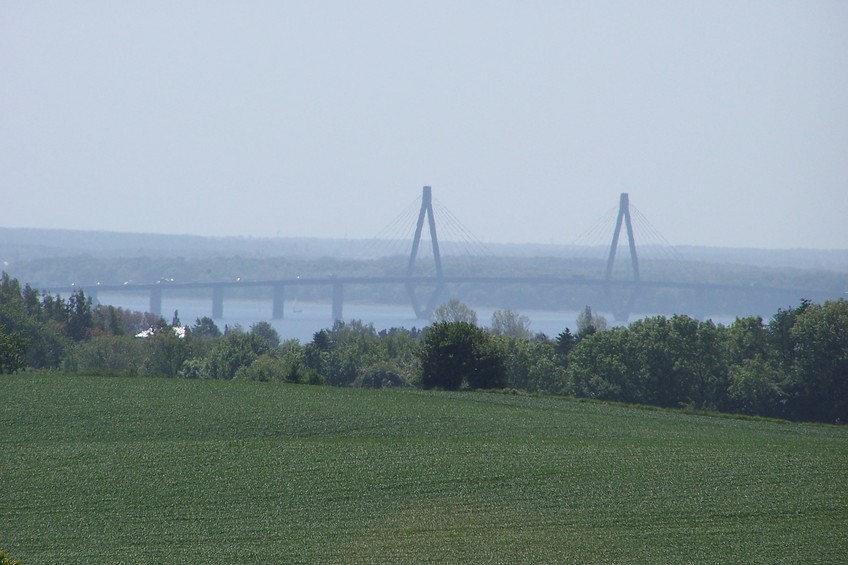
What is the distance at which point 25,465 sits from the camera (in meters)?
13.0

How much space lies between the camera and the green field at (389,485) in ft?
34.2

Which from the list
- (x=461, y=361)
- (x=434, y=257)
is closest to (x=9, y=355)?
(x=461, y=361)

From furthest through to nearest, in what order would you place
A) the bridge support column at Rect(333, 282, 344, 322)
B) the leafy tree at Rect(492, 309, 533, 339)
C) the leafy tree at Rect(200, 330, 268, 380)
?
1. the bridge support column at Rect(333, 282, 344, 322)
2. the leafy tree at Rect(492, 309, 533, 339)
3. the leafy tree at Rect(200, 330, 268, 380)

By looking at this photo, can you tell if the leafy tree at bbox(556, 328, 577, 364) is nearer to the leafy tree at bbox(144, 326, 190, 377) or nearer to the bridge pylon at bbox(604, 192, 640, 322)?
the leafy tree at bbox(144, 326, 190, 377)

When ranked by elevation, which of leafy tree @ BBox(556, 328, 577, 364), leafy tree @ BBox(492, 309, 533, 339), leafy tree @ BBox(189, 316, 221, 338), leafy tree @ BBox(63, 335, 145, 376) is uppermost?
leafy tree @ BBox(556, 328, 577, 364)

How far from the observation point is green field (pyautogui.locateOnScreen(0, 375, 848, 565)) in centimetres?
1042

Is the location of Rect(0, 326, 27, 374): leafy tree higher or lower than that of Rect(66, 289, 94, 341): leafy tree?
higher

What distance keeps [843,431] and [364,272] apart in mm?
61974

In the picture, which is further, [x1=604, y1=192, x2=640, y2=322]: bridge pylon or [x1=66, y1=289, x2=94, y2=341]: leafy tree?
[x1=604, y1=192, x2=640, y2=322]: bridge pylon

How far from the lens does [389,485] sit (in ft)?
40.9

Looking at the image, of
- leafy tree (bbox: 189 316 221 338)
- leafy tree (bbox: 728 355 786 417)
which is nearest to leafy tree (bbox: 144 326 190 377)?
leafy tree (bbox: 189 316 221 338)

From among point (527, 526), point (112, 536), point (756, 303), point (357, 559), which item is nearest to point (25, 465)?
point (112, 536)

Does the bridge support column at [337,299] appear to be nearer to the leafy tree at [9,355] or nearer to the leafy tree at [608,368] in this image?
the leafy tree at [608,368]

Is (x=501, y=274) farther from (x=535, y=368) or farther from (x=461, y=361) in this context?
(x=461, y=361)
